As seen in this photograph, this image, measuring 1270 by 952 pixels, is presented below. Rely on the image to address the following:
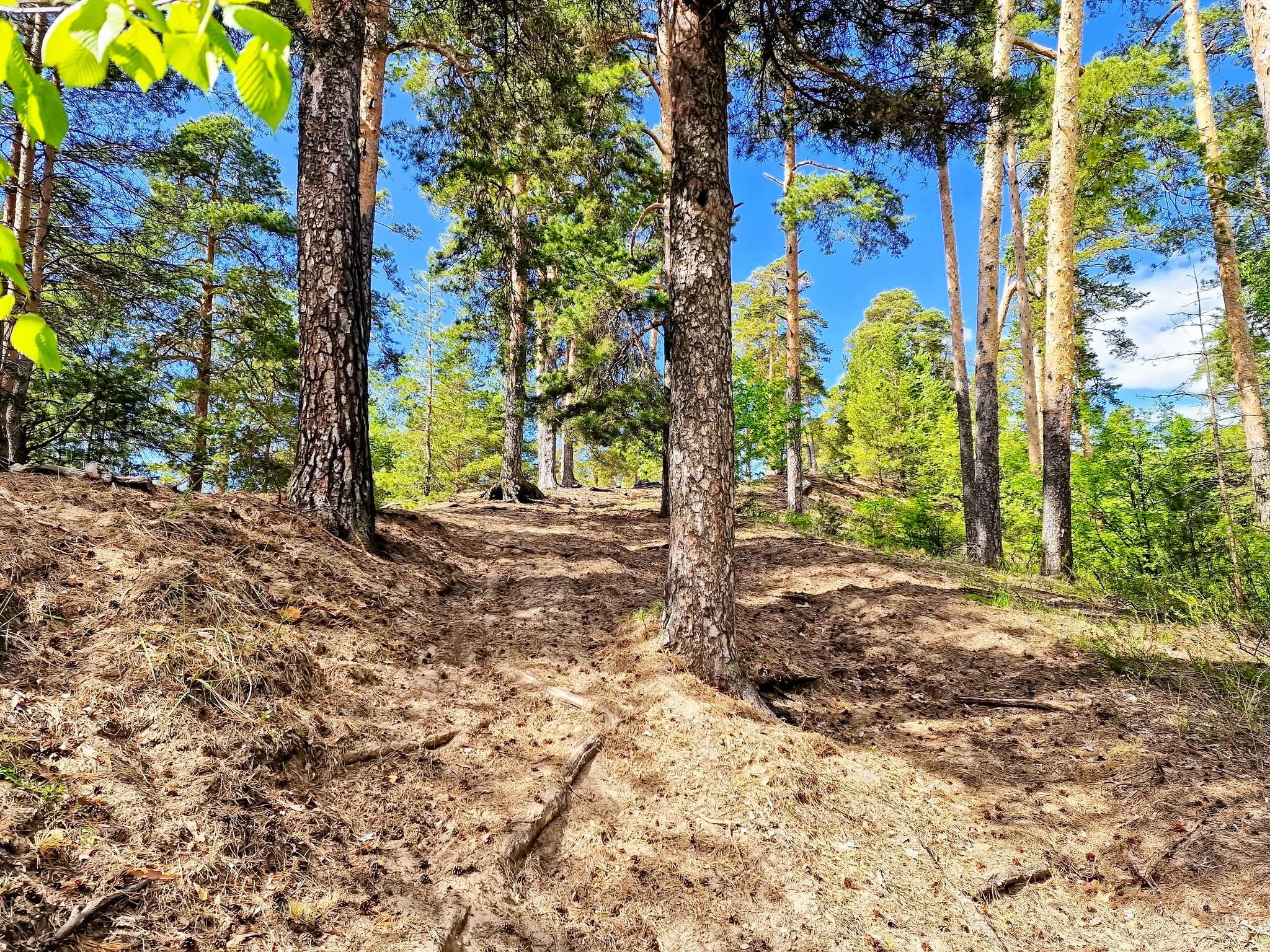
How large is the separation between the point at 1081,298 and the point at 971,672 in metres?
18.3

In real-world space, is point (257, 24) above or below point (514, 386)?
below

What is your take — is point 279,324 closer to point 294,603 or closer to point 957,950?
point 294,603

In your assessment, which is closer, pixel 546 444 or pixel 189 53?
pixel 189 53

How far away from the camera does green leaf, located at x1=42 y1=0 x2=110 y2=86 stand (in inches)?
30.5

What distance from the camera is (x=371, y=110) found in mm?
7332

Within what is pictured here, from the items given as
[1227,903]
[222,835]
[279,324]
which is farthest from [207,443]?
[1227,903]

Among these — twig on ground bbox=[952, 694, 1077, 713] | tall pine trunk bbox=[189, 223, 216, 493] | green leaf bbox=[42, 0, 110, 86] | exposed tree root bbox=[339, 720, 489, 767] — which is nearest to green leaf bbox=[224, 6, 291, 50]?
green leaf bbox=[42, 0, 110, 86]

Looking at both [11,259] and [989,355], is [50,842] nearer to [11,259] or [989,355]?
[11,259]

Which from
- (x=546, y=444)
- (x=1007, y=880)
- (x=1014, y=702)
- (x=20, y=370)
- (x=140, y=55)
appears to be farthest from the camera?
(x=546, y=444)

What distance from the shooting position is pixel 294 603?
374 cm

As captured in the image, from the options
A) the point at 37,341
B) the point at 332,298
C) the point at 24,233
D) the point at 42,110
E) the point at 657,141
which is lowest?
the point at 37,341

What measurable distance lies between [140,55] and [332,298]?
14.9 ft

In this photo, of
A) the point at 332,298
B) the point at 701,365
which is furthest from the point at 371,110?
the point at 701,365

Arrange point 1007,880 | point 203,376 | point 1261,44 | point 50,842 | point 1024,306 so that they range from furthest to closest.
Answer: point 1024,306 < point 203,376 < point 1261,44 < point 1007,880 < point 50,842
